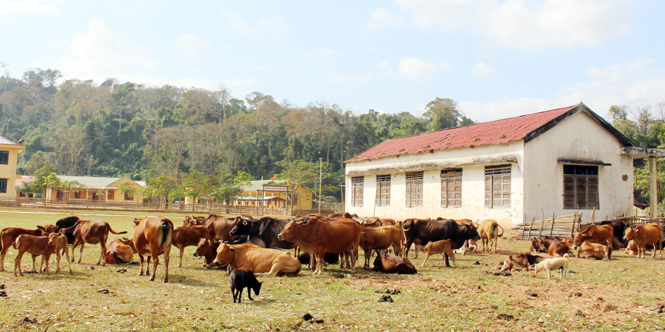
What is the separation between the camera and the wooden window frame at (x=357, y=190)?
107 ft

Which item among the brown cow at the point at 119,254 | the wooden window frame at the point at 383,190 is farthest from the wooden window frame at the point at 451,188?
the brown cow at the point at 119,254

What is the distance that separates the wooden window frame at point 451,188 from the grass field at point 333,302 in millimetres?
13647

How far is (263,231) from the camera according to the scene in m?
12.7

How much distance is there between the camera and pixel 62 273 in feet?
31.4

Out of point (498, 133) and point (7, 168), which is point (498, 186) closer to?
point (498, 133)

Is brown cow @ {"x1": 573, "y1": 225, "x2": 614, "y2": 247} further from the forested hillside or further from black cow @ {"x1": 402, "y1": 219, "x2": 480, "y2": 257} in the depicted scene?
the forested hillside

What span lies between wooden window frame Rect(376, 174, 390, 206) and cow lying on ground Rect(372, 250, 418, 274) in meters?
18.6

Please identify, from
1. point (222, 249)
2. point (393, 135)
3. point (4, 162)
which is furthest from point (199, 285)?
point (393, 135)

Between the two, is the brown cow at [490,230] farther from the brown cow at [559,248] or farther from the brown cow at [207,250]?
the brown cow at [207,250]

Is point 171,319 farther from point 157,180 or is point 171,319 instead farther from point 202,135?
point 202,135

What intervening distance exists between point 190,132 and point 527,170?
65.6m

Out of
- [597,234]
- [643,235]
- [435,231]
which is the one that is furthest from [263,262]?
[643,235]

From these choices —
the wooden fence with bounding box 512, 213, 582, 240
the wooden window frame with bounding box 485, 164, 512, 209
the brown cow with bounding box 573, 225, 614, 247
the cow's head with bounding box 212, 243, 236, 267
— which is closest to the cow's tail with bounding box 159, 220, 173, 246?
the cow's head with bounding box 212, 243, 236, 267

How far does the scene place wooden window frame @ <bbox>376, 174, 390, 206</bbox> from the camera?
29934 millimetres
